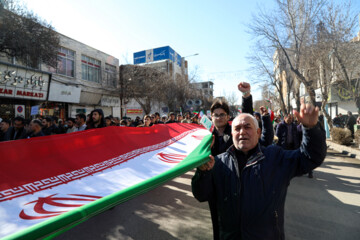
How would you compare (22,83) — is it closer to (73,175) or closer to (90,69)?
(90,69)

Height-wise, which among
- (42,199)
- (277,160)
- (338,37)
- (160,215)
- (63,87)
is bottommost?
(160,215)

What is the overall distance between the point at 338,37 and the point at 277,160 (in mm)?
13198

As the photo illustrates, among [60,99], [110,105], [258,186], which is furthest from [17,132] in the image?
[110,105]

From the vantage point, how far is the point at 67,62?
18.3m

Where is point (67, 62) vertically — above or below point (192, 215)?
above

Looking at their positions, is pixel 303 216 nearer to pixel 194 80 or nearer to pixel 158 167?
pixel 158 167

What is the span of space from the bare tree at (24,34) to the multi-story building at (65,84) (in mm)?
2059

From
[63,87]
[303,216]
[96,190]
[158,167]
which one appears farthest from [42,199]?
[63,87]

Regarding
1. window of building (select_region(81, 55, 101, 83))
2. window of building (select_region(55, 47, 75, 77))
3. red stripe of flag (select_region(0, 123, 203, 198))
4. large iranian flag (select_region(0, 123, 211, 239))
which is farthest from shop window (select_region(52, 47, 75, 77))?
large iranian flag (select_region(0, 123, 211, 239))

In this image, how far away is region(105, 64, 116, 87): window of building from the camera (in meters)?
23.0

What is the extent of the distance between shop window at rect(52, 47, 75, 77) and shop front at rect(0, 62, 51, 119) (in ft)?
10.1

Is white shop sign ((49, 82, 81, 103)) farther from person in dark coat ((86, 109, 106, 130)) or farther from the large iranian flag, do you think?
the large iranian flag

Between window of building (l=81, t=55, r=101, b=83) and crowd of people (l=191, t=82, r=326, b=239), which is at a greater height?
window of building (l=81, t=55, r=101, b=83)

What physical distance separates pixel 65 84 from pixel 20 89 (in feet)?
14.9
